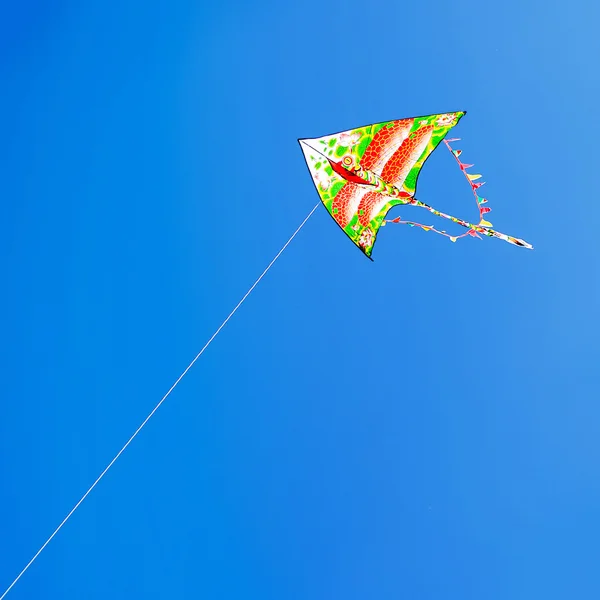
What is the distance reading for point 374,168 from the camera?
5688 millimetres

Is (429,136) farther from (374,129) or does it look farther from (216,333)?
(216,333)

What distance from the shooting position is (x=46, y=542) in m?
6.30

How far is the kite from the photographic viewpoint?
5.39 meters

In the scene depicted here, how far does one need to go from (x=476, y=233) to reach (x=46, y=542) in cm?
492

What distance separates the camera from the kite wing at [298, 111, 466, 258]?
17.8ft

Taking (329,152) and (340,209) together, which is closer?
(329,152)

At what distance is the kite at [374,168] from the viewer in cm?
539

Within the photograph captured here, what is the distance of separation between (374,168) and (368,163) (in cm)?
7

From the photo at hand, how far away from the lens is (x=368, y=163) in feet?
18.6

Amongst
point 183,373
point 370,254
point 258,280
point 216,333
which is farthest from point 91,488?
point 370,254

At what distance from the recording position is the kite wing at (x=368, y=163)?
5.43 m

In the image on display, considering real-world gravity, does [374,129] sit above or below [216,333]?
above

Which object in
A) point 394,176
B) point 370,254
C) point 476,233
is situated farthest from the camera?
point 370,254

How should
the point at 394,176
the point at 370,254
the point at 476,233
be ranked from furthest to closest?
the point at 370,254, the point at 394,176, the point at 476,233
